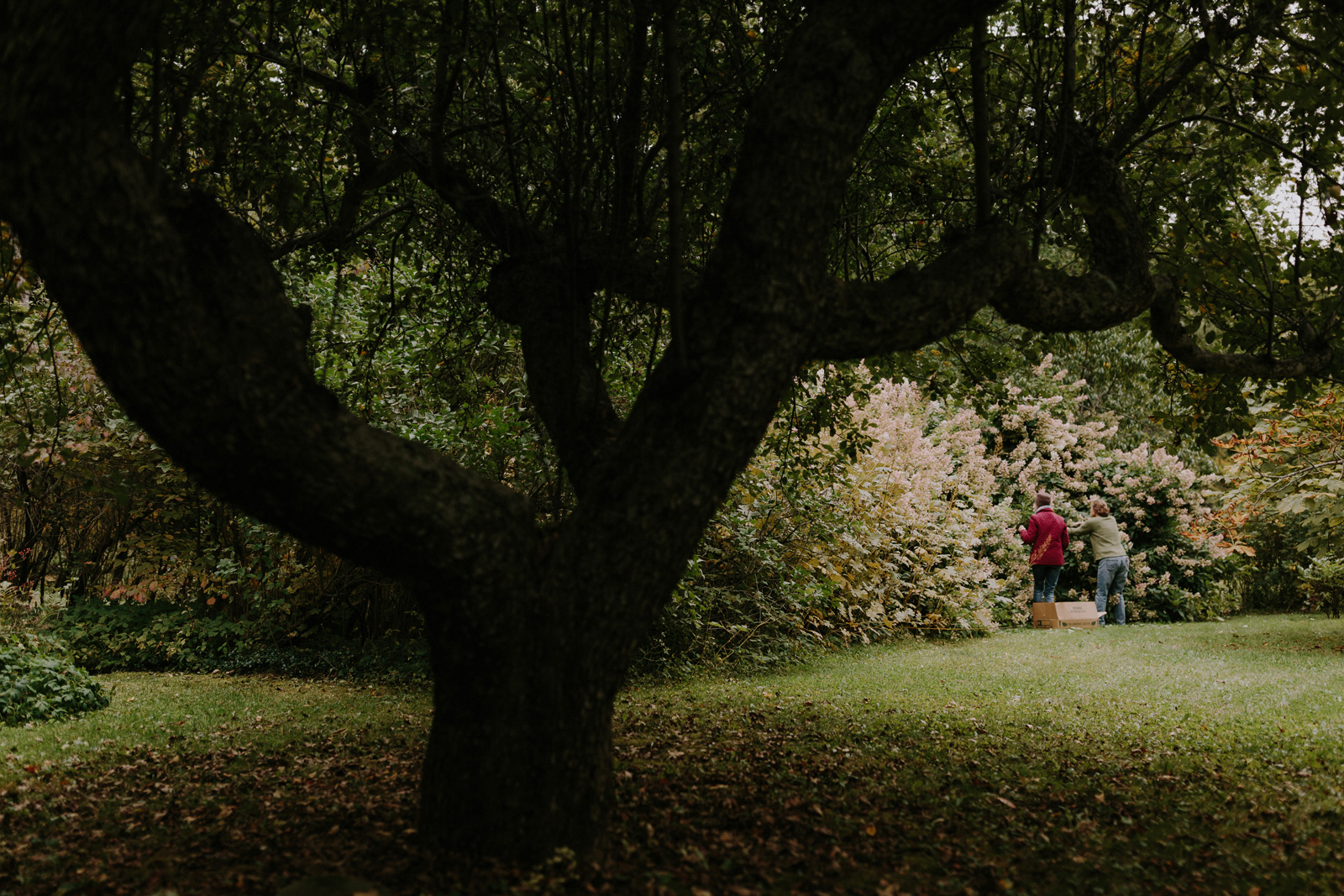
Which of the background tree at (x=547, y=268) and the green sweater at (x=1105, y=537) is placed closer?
the background tree at (x=547, y=268)

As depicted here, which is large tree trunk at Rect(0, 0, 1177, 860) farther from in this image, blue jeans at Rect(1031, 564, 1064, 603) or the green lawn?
blue jeans at Rect(1031, 564, 1064, 603)

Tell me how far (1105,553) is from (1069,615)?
1.29 m

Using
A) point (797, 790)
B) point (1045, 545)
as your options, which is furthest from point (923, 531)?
point (797, 790)

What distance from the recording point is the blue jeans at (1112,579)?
13148mm

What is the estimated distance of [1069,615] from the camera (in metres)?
12.7

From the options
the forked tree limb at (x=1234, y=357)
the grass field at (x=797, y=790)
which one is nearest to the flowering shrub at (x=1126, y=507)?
the grass field at (x=797, y=790)

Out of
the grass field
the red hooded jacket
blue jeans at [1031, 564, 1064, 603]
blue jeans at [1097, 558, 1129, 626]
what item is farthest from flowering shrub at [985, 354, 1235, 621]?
the grass field

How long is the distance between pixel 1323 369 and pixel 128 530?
13.0 metres

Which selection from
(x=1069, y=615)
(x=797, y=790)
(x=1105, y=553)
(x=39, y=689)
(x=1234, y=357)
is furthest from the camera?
(x=1105, y=553)

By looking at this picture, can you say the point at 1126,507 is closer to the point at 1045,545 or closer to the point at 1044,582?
the point at 1044,582

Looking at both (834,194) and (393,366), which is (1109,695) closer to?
(834,194)

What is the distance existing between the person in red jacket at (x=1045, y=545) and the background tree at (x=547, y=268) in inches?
284

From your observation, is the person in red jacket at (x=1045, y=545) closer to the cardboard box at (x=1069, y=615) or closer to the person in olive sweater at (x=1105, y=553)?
the cardboard box at (x=1069, y=615)

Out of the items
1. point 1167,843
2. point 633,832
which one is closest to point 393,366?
point 633,832
